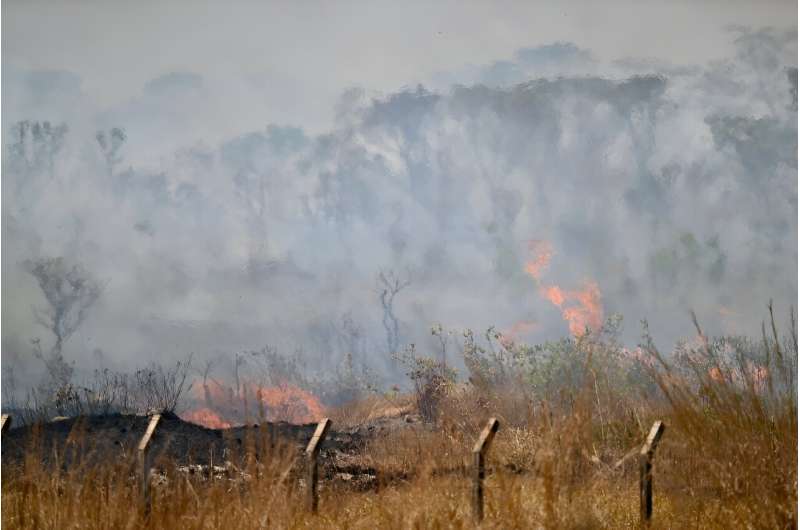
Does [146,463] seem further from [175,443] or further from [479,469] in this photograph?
[175,443]

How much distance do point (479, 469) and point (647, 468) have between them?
4.28 feet

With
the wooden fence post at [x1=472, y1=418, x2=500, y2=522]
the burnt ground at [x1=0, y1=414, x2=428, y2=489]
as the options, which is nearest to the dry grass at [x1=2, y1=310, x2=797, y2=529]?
the wooden fence post at [x1=472, y1=418, x2=500, y2=522]

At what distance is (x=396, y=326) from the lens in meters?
25.3

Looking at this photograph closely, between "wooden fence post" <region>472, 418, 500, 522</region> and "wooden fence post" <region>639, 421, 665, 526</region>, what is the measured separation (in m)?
1.14

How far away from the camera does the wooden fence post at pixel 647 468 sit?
6734 mm

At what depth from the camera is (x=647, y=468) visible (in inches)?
266

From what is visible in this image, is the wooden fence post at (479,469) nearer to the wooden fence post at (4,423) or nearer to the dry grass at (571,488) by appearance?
the dry grass at (571,488)

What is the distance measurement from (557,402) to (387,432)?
787 cm

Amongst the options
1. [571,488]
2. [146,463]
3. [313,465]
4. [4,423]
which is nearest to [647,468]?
[571,488]

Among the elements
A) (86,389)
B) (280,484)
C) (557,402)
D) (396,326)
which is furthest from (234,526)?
(396,326)

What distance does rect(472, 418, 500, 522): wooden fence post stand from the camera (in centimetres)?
611

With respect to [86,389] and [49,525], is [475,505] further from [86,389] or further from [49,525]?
[86,389]

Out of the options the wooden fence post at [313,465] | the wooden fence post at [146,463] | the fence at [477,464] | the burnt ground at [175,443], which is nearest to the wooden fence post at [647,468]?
the fence at [477,464]

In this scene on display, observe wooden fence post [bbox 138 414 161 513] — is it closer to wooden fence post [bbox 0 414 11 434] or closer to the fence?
the fence
